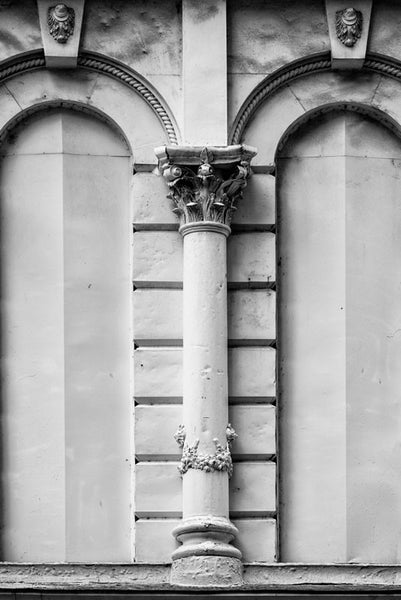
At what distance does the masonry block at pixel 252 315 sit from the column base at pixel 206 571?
7.62ft

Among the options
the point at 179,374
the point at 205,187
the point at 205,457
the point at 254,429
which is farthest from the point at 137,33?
the point at 205,457

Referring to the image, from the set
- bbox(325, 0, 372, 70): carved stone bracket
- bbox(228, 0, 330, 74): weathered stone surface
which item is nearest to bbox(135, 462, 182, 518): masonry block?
bbox(228, 0, 330, 74): weathered stone surface

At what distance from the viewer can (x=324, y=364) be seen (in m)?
28.8

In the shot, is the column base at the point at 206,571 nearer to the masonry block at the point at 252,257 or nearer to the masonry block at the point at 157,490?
the masonry block at the point at 157,490

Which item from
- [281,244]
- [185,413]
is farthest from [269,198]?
[185,413]

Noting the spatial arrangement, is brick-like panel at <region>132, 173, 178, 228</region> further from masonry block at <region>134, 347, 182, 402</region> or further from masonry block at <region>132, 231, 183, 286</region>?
masonry block at <region>134, 347, 182, 402</region>

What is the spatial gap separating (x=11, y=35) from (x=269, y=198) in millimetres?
3072

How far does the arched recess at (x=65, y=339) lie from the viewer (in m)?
28.3

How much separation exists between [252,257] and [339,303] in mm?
988

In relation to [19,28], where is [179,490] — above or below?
below

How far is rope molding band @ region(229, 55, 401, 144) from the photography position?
95.0 feet

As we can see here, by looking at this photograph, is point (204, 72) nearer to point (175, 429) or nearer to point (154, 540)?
point (175, 429)

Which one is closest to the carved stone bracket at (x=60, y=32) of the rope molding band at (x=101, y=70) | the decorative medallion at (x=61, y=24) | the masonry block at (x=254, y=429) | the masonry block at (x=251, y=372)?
the decorative medallion at (x=61, y=24)

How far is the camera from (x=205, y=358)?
2814cm
